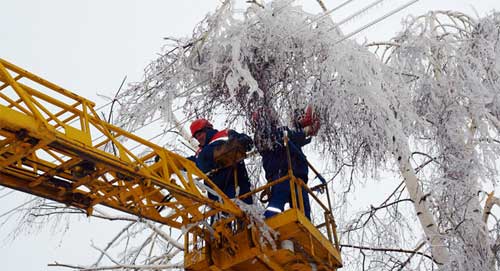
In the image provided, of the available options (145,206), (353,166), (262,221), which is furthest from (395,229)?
(145,206)

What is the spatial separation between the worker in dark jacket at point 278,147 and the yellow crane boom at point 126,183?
274mm

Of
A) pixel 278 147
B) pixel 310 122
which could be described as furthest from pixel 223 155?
pixel 310 122

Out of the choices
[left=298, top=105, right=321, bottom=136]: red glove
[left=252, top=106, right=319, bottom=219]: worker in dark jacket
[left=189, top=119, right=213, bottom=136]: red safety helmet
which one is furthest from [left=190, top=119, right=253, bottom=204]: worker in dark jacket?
[left=298, top=105, right=321, bottom=136]: red glove

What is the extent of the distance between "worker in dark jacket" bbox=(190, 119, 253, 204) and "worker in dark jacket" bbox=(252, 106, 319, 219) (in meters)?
0.21

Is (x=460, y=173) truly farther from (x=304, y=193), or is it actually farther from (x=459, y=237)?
(x=304, y=193)

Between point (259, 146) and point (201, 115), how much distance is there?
904mm

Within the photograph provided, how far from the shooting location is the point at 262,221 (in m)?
6.72

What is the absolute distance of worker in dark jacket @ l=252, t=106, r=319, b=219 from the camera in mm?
7523

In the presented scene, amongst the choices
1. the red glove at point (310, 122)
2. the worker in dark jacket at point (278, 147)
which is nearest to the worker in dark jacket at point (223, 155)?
the worker in dark jacket at point (278, 147)

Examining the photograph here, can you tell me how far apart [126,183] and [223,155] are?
142 cm

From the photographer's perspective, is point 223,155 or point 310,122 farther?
point 310,122

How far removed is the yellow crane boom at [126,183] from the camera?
5652 mm

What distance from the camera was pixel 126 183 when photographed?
6.70m

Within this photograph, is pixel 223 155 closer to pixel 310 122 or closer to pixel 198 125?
pixel 198 125
